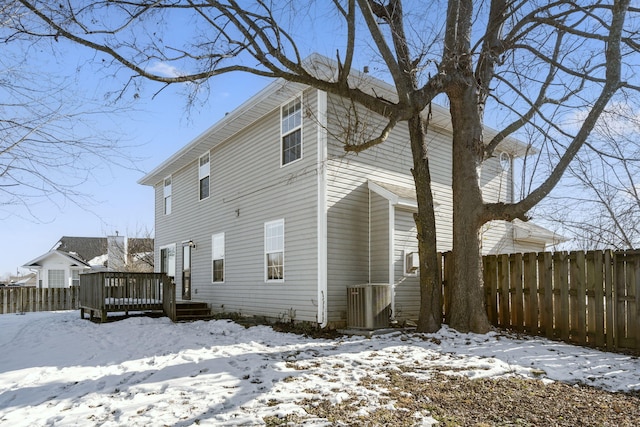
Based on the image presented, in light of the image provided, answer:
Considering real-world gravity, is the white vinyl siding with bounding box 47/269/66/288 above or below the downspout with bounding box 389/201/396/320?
below

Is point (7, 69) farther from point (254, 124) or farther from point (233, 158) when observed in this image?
point (233, 158)

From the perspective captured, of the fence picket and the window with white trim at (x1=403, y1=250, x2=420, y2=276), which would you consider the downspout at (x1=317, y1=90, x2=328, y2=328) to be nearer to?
the window with white trim at (x1=403, y1=250, x2=420, y2=276)

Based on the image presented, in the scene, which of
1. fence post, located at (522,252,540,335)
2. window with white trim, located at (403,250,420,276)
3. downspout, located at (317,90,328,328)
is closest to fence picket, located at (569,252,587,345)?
fence post, located at (522,252,540,335)

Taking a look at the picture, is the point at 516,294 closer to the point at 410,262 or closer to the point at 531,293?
the point at 531,293

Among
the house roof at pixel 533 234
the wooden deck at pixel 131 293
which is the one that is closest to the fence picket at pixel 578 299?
the house roof at pixel 533 234

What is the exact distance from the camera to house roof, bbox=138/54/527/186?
9.62 metres

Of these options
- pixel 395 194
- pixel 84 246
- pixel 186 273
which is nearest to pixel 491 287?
pixel 395 194

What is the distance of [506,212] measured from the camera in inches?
316

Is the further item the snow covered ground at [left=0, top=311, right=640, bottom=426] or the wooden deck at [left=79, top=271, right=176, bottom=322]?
the wooden deck at [left=79, top=271, right=176, bottom=322]

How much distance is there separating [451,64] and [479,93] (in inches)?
35.3

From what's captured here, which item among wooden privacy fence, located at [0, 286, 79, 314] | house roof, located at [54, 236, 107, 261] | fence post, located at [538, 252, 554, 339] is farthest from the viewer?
house roof, located at [54, 236, 107, 261]

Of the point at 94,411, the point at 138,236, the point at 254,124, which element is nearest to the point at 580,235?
the point at 254,124

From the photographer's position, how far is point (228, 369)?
18.6 feet

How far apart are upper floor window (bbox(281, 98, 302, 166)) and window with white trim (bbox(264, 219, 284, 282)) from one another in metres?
1.59
